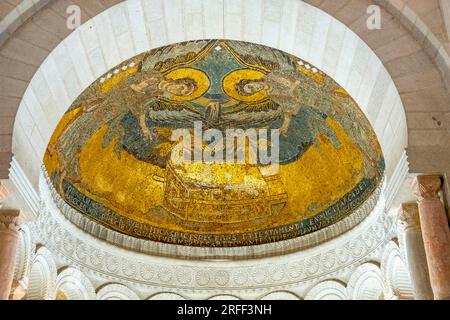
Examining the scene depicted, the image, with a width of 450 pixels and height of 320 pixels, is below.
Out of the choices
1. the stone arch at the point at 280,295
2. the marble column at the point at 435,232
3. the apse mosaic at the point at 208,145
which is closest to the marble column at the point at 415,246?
the marble column at the point at 435,232

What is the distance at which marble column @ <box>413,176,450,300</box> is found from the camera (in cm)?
572

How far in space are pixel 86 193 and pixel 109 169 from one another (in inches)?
28.1

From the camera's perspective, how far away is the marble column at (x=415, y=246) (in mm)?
6715

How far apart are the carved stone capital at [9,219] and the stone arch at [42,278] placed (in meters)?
3.35

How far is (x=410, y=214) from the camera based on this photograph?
22.1ft

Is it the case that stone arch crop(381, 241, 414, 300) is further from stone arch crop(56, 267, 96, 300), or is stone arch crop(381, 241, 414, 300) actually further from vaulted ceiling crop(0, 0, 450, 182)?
stone arch crop(56, 267, 96, 300)

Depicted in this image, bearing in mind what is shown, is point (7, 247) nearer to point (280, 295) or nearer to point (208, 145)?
point (208, 145)

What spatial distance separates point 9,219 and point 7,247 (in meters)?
0.36

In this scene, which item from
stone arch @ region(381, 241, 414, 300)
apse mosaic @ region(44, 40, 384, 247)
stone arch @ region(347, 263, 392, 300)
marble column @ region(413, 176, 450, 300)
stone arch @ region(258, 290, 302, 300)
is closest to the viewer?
marble column @ region(413, 176, 450, 300)

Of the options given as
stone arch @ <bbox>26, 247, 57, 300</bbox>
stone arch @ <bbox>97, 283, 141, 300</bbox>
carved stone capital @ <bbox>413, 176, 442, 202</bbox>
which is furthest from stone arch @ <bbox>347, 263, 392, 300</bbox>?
stone arch @ <bbox>26, 247, 57, 300</bbox>

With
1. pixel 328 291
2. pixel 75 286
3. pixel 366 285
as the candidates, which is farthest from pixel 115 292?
pixel 366 285

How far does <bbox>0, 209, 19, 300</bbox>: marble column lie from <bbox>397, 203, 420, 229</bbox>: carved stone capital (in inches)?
174
